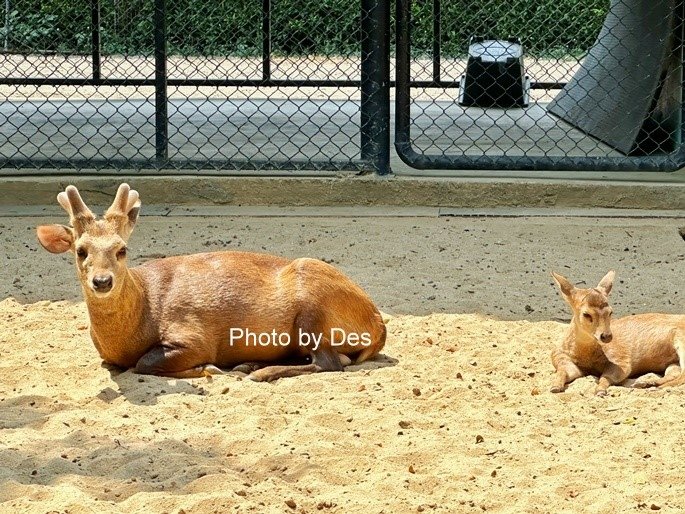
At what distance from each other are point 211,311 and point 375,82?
131 inches

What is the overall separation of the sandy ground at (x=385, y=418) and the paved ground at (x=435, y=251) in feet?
0.07

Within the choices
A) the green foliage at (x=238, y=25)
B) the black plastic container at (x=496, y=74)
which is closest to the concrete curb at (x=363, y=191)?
the black plastic container at (x=496, y=74)

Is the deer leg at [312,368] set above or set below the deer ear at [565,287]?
below

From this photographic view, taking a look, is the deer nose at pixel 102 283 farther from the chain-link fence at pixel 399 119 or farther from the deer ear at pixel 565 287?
the chain-link fence at pixel 399 119

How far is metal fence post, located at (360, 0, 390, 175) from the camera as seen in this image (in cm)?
805

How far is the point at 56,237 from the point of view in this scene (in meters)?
5.04

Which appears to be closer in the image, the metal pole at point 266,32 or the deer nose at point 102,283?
the deer nose at point 102,283

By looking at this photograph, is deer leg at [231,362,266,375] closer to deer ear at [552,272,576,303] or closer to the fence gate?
deer ear at [552,272,576,303]

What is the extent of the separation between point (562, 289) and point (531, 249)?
1.99m

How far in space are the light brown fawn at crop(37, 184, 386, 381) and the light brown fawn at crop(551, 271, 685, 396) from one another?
816mm

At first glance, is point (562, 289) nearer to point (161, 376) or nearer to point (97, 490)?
point (161, 376)

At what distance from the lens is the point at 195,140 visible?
32.1 ft

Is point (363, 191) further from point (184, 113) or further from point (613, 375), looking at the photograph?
point (184, 113)

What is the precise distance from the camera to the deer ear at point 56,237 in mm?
5012
